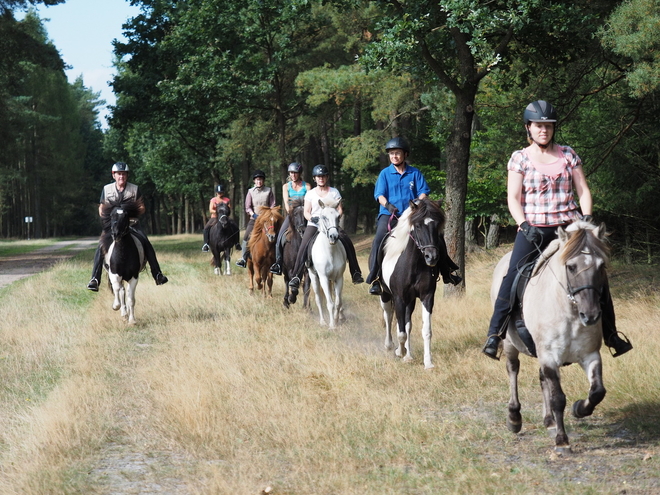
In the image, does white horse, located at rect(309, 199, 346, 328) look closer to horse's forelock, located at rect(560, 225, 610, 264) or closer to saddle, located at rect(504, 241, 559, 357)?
saddle, located at rect(504, 241, 559, 357)

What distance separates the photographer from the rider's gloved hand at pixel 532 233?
21.2 ft

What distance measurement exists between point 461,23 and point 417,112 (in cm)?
1227

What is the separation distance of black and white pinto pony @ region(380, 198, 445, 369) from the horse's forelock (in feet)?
10.6

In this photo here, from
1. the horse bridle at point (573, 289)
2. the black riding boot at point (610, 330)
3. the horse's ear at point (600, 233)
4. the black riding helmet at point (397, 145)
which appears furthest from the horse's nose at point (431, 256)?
the horse's ear at point (600, 233)

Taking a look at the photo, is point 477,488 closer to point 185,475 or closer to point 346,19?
point 185,475

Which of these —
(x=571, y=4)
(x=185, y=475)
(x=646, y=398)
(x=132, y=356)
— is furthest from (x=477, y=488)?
(x=571, y=4)

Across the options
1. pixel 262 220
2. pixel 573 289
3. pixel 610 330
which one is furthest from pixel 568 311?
pixel 262 220

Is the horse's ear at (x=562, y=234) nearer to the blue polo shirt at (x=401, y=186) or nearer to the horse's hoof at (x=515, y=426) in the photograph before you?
the horse's hoof at (x=515, y=426)

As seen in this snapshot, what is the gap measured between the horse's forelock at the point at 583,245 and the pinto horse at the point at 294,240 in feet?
28.6

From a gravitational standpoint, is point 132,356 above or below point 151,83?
below

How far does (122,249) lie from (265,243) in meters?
4.15

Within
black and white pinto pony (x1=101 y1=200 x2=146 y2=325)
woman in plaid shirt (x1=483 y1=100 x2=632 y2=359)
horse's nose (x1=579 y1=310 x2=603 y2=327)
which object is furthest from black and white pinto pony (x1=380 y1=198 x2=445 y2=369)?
black and white pinto pony (x1=101 y1=200 x2=146 y2=325)

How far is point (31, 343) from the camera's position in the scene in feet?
36.3

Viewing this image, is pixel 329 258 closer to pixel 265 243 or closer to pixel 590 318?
pixel 265 243
